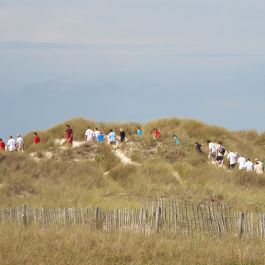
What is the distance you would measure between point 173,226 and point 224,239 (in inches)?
64.6

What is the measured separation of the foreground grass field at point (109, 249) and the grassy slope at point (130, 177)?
7.88 m

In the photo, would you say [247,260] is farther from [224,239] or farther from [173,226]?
[173,226]

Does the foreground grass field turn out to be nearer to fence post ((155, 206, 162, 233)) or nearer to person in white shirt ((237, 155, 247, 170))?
fence post ((155, 206, 162, 233))

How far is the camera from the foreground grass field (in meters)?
13.7

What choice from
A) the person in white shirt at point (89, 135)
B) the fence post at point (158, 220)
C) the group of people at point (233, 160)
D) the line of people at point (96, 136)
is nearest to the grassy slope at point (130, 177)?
the group of people at point (233, 160)

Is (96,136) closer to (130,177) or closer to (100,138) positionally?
(100,138)

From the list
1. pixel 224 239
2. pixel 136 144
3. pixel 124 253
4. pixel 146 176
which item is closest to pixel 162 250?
pixel 124 253

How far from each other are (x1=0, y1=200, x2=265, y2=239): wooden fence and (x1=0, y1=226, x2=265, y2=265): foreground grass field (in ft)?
4.84

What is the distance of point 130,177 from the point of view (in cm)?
2939

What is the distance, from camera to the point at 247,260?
47.8 feet

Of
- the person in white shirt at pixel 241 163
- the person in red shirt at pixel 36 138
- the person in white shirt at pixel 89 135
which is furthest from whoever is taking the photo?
the person in red shirt at pixel 36 138

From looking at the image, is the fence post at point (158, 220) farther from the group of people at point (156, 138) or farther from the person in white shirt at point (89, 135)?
the person in white shirt at point (89, 135)

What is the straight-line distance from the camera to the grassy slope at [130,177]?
2552 cm

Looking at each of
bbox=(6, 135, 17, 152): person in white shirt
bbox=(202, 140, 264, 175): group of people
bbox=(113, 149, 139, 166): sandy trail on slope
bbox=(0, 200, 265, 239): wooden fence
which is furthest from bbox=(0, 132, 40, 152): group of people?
bbox=(0, 200, 265, 239): wooden fence
